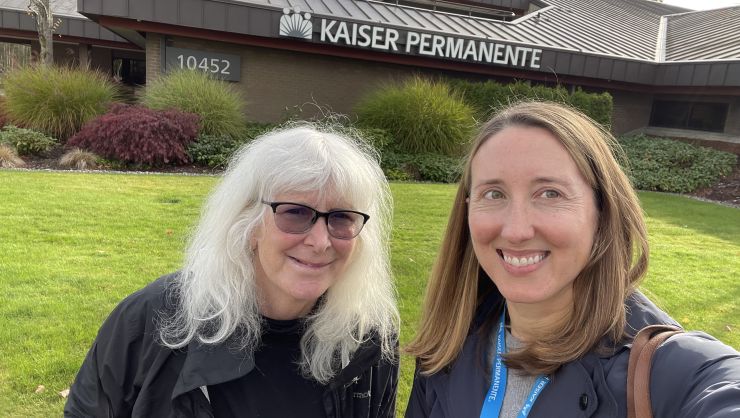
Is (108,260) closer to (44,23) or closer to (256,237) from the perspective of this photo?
(256,237)

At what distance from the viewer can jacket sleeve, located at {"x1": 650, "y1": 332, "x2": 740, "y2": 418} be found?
118 cm

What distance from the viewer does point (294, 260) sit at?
6.08ft

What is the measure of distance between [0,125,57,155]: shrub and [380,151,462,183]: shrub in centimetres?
726

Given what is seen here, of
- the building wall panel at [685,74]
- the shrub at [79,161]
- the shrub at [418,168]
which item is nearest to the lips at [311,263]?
the shrub at [418,168]

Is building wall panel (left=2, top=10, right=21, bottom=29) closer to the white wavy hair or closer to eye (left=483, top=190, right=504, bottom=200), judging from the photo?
the white wavy hair

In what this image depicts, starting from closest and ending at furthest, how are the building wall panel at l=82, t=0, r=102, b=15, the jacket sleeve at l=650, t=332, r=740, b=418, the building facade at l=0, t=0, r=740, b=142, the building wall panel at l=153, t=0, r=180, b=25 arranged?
the jacket sleeve at l=650, t=332, r=740, b=418, the building wall panel at l=82, t=0, r=102, b=15, the building wall panel at l=153, t=0, r=180, b=25, the building facade at l=0, t=0, r=740, b=142

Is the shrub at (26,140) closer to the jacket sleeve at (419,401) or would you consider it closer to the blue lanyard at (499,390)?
the jacket sleeve at (419,401)

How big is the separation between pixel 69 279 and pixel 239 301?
135 inches

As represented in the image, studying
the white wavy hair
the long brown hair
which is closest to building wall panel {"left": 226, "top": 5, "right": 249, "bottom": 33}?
the white wavy hair

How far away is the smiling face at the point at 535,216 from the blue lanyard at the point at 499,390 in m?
0.23

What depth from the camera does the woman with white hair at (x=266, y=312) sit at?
5.65 feet

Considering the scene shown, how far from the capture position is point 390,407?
2.10 m

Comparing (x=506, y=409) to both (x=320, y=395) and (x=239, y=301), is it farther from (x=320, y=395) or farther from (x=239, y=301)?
(x=239, y=301)

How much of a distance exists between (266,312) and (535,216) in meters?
1.06
